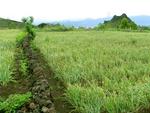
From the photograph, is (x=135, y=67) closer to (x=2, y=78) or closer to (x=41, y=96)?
(x=2, y=78)

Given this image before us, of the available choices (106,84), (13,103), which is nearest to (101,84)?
(106,84)

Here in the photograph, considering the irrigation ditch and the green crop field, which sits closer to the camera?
the irrigation ditch

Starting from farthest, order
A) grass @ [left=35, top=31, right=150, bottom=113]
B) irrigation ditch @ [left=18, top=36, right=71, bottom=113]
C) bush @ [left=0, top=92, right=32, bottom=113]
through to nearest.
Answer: grass @ [left=35, top=31, right=150, bottom=113]
bush @ [left=0, top=92, right=32, bottom=113]
irrigation ditch @ [left=18, top=36, right=71, bottom=113]

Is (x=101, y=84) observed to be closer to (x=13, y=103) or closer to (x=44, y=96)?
(x=44, y=96)

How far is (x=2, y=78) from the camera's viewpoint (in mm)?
9234

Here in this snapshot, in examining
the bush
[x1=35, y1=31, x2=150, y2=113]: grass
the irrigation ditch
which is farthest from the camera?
[x1=35, y1=31, x2=150, y2=113]: grass

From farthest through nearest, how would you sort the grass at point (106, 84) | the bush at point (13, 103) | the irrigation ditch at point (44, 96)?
the grass at point (106, 84), the bush at point (13, 103), the irrigation ditch at point (44, 96)

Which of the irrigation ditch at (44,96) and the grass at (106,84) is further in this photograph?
the grass at (106,84)

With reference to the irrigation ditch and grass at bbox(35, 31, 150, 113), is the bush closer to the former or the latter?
the irrigation ditch

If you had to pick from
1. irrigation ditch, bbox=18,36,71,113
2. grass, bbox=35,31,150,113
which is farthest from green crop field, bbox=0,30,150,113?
irrigation ditch, bbox=18,36,71,113

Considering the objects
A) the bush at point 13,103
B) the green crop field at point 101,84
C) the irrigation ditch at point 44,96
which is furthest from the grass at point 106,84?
the bush at point 13,103

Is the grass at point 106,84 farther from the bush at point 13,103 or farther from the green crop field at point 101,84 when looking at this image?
the bush at point 13,103

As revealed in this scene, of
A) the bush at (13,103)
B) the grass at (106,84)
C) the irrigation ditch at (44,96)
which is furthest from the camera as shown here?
the grass at (106,84)

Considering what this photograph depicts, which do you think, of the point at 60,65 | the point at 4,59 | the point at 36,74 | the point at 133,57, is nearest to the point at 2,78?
the point at 36,74
